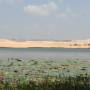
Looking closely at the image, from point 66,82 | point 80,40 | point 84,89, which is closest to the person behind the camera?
point 84,89

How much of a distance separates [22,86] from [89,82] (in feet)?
8.72

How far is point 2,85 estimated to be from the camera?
1513 centimetres

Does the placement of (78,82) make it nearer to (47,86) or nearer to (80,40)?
(47,86)

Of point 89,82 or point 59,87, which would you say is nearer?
point 59,87

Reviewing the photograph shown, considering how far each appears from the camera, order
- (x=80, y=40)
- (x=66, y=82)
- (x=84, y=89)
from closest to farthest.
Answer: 1. (x=84, y=89)
2. (x=66, y=82)
3. (x=80, y=40)

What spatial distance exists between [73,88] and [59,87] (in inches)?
18.9

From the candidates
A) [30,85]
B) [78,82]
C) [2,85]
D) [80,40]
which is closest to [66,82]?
[78,82]

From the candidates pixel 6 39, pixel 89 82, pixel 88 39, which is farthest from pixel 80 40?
pixel 89 82

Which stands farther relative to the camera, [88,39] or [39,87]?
[88,39]

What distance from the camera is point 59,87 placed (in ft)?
47.6

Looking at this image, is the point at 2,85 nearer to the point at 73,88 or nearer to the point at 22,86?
the point at 22,86

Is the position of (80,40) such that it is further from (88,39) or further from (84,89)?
(84,89)

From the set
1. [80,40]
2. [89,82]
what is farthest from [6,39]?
[89,82]

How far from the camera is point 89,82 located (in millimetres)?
15844
